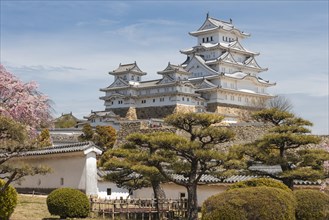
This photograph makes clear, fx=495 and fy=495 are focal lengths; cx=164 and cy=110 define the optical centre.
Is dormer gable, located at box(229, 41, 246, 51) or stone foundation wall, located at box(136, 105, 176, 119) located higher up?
dormer gable, located at box(229, 41, 246, 51)

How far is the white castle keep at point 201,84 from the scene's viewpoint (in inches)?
2125

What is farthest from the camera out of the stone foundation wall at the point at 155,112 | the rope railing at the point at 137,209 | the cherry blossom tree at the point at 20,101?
the stone foundation wall at the point at 155,112

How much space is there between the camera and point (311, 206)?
15.1 meters

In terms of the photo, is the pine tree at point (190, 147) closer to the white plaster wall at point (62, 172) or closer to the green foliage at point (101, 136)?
the white plaster wall at point (62, 172)

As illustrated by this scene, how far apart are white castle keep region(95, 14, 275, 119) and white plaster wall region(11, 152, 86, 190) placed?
28790 millimetres

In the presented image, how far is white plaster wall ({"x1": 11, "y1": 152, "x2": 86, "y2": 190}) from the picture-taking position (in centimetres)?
2300

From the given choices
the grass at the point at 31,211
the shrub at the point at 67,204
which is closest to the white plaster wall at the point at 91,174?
the grass at the point at 31,211

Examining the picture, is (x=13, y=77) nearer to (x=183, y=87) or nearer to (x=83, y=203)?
(x=83, y=203)

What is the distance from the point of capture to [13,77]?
76.8 ft

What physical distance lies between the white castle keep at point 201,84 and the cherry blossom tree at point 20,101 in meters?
28.9

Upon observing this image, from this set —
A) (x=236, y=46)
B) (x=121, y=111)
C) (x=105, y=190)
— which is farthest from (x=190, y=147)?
(x=236, y=46)

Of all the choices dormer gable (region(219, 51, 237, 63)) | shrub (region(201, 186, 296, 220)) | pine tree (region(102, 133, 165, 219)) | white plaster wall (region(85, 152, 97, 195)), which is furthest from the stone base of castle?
shrub (region(201, 186, 296, 220))

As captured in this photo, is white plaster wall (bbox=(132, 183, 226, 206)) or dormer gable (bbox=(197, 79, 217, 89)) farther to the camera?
dormer gable (bbox=(197, 79, 217, 89))

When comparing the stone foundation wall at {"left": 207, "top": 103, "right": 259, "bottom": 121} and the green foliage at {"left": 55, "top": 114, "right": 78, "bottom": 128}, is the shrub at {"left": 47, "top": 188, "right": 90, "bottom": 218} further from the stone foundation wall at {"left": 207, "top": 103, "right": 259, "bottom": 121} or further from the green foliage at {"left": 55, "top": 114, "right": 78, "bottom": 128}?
the green foliage at {"left": 55, "top": 114, "right": 78, "bottom": 128}
